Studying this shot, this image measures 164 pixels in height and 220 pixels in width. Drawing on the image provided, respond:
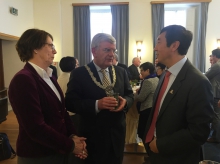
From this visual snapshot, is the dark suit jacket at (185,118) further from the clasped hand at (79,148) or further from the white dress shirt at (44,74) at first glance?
the white dress shirt at (44,74)

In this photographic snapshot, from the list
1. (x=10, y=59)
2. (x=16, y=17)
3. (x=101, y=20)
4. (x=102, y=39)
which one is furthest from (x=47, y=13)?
(x=102, y=39)

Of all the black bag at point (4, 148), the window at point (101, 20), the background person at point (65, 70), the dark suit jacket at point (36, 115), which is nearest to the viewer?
the dark suit jacket at point (36, 115)

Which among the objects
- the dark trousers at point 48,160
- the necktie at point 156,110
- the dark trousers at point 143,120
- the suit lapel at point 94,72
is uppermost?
the suit lapel at point 94,72

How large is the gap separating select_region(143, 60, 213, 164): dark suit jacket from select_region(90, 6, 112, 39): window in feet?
22.9

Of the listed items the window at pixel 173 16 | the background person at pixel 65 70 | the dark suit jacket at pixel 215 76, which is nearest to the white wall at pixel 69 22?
the window at pixel 173 16

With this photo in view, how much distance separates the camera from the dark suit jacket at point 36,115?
114 cm

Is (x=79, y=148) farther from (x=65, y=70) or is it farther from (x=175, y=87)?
(x=65, y=70)

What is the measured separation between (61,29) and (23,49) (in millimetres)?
6892

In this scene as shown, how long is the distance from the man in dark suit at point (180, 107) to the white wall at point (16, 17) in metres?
5.52

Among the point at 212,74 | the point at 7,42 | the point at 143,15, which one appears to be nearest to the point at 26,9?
the point at 7,42

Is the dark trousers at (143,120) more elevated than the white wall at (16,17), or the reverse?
the white wall at (16,17)

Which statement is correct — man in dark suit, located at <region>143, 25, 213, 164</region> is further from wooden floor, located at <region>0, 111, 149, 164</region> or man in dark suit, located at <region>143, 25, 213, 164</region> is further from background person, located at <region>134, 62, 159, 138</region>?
wooden floor, located at <region>0, 111, 149, 164</region>

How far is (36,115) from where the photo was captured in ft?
3.79

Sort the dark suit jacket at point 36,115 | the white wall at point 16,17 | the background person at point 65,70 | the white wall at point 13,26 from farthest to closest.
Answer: the white wall at point 13,26 < the white wall at point 16,17 < the background person at point 65,70 < the dark suit jacket at point 36,115
